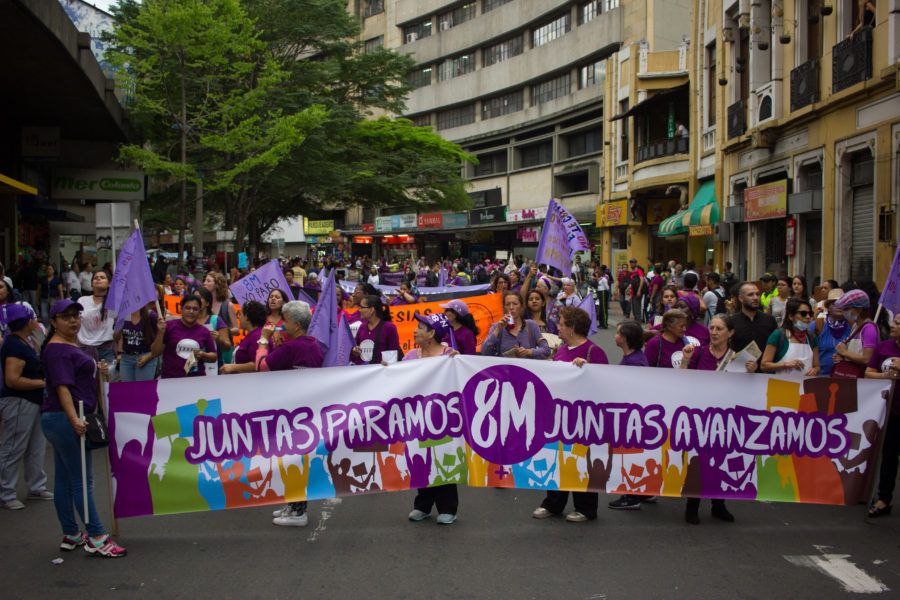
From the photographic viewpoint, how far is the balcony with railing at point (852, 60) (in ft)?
53.9

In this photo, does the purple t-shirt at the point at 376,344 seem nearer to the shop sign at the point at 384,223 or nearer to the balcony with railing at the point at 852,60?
the balcony with railing at the point at 852,60

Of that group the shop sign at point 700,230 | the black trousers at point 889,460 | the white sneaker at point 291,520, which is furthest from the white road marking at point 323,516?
the shop sign at point 700,230

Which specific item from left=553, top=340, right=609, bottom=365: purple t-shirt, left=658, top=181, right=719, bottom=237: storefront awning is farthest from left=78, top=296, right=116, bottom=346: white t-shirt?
left=658, top=181, right=719, bottom=237: storefront awning

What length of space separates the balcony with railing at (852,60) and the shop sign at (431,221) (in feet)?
147

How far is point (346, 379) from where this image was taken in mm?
6414

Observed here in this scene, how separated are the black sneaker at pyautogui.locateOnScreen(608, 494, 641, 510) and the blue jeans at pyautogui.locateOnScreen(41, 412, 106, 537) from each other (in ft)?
12.5

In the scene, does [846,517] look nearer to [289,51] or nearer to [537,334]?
[537,334]

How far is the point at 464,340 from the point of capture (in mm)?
8344

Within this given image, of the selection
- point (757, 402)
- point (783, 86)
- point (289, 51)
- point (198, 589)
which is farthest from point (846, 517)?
point (289, 51)

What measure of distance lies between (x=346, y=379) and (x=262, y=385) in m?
0.60

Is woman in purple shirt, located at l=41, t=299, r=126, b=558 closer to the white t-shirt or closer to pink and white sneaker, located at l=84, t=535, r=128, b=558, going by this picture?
pink and white sneaker, located at l=84, t=535, r=128, b=558

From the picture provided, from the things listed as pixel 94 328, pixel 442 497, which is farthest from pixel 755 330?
pixel 94 328

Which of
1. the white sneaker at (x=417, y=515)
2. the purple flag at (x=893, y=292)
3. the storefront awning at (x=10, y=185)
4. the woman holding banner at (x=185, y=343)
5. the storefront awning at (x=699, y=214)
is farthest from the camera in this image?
the storefront awning at (x=699, y=214)

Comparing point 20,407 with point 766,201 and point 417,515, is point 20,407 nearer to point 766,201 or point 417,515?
point 417,515
